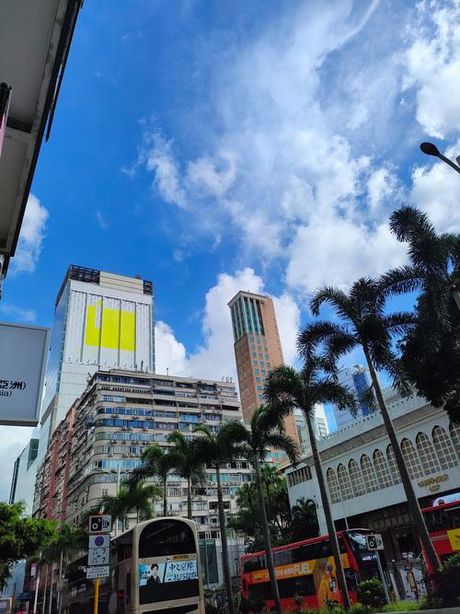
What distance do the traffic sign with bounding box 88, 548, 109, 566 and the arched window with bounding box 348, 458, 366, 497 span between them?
31824mm

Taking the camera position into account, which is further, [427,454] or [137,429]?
[137,429]

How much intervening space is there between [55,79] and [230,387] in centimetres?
8130

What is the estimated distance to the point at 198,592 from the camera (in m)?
15.3

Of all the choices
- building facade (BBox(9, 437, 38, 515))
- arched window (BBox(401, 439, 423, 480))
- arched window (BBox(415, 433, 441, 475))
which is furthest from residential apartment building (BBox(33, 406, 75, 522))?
arched window (BBox(415, 433, 441, 475))

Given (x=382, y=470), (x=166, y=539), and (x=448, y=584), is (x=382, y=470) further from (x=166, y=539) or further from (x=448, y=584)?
(x=166, y=539)

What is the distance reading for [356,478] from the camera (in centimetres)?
3812

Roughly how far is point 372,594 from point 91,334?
10755 cm

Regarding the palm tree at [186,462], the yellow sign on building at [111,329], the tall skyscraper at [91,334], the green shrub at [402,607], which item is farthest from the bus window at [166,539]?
the yellow sign on building at [111,329]

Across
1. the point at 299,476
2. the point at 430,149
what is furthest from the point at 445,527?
the point at 299,476

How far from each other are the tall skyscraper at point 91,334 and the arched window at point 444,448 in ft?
265

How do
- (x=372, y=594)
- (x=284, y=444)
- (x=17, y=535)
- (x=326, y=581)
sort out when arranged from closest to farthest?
1. (x=372, y=594)
2. (x=326, y=581)
3. (x=17, y=535)
4. (x=284, y=444)

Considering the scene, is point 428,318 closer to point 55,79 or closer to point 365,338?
point 365,338

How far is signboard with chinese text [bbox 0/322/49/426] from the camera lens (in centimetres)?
588

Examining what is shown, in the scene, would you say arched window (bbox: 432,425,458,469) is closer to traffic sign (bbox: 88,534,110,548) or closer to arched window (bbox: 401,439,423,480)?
arched window (bbox: 401,439,423,480)
